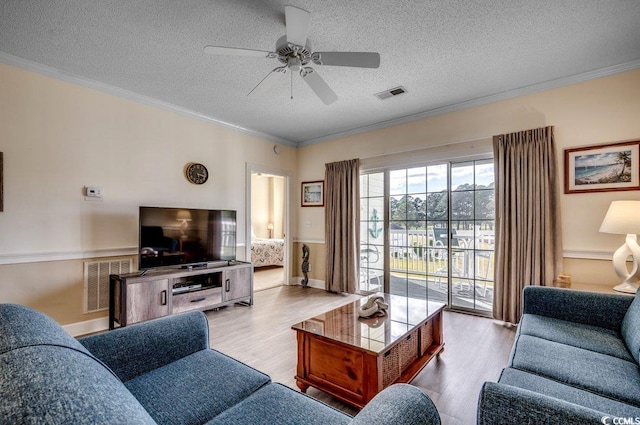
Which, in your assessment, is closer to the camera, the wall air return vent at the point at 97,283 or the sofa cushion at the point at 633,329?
the sofa cushion at the point at 633,329

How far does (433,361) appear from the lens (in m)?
2.56

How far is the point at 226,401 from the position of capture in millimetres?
1275

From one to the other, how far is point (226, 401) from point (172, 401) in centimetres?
23

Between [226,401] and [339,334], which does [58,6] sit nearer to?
[226,401]

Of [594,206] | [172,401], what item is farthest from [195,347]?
[594,206]

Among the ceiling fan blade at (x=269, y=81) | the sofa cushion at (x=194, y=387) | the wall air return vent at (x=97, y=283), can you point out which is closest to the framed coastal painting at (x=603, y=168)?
the ceiling fan blade at (x=269, y=81)

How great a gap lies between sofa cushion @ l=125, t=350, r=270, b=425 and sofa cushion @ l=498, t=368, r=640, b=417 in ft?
4.06

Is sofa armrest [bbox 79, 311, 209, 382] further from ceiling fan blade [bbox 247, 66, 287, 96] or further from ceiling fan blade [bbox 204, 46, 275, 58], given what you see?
ceiling fan blade [bbox 247, 66, 287, 96]

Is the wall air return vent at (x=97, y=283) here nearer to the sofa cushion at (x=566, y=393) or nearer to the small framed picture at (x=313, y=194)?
the small framed picture at (x=313, y=194)

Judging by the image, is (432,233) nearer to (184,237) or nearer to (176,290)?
(184,237)

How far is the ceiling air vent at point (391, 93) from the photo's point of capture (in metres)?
3.44

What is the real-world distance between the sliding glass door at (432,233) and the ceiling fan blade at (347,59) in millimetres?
2350

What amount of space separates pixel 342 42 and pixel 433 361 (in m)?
2.90

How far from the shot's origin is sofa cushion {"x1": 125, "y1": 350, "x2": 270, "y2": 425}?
1.20m
